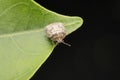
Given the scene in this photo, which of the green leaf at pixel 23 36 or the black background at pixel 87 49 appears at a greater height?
the green leaf at pixel 23 36

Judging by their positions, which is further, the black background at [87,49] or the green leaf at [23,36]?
the black background at [87,49]

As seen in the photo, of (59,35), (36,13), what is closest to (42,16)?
(36,13)

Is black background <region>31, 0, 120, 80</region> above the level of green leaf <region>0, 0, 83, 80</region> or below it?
below

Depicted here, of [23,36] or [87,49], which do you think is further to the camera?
[87,49]

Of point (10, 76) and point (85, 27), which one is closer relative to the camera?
point (10, 76)

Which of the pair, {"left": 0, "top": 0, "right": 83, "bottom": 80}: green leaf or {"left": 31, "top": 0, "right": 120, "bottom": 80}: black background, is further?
{"left": 31, "top": 0, "right": 120, "bottom": 80}: black background

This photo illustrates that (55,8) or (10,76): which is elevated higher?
(10,76)

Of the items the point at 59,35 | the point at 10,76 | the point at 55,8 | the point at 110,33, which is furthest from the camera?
the point at 110,33

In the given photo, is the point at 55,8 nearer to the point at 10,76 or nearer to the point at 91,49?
the point at 91,49
